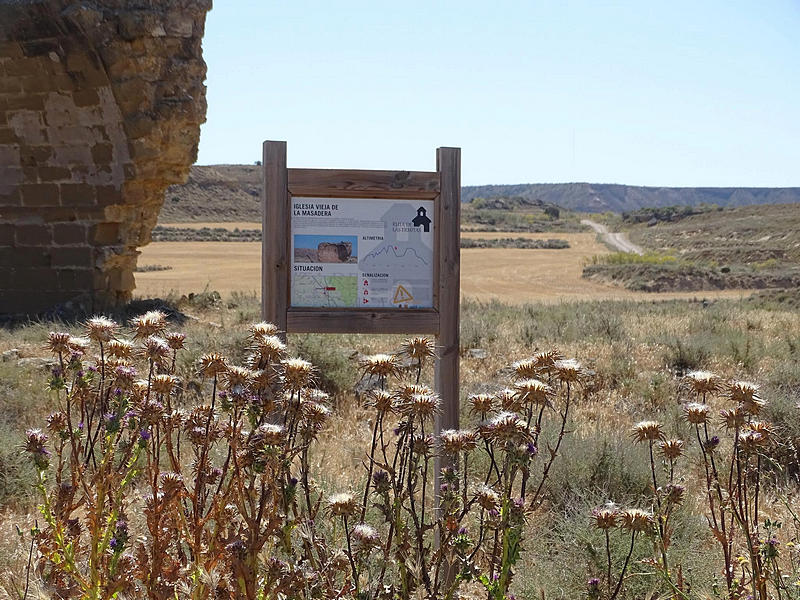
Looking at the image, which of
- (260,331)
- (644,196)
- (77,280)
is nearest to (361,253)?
(260,331)

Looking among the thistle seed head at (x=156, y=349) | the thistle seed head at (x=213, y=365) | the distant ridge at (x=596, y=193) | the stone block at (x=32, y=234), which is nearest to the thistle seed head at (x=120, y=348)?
the thistle seed head at (x=156, y=349)

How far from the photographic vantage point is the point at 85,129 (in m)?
11.4

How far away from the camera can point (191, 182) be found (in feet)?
210

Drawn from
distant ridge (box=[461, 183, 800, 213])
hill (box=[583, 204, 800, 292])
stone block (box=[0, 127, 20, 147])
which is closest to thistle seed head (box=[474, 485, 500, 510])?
stone block (box=[0, 127, 20, 147])

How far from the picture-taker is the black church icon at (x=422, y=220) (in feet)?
14.3

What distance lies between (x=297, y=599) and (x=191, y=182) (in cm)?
6475

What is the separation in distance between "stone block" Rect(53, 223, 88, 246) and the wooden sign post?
8.54 metres

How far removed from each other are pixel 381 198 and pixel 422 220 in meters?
0.26

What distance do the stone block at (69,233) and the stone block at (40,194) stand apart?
1.20 ft

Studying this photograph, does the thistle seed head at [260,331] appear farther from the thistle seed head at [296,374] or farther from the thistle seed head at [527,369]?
the thistle seed head at [527,369]

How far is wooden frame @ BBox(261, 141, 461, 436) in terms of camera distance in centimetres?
421

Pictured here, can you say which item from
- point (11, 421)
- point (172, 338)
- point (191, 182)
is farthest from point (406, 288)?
point (191, 182)

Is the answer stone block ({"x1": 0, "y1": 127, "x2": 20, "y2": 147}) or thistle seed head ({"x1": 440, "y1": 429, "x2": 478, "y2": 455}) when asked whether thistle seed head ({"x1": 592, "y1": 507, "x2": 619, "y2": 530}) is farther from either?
stone block ({"x1": 0, "y1": 127, "x2": 20, "y2": 147})

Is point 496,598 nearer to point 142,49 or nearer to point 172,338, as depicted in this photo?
point 172,338
